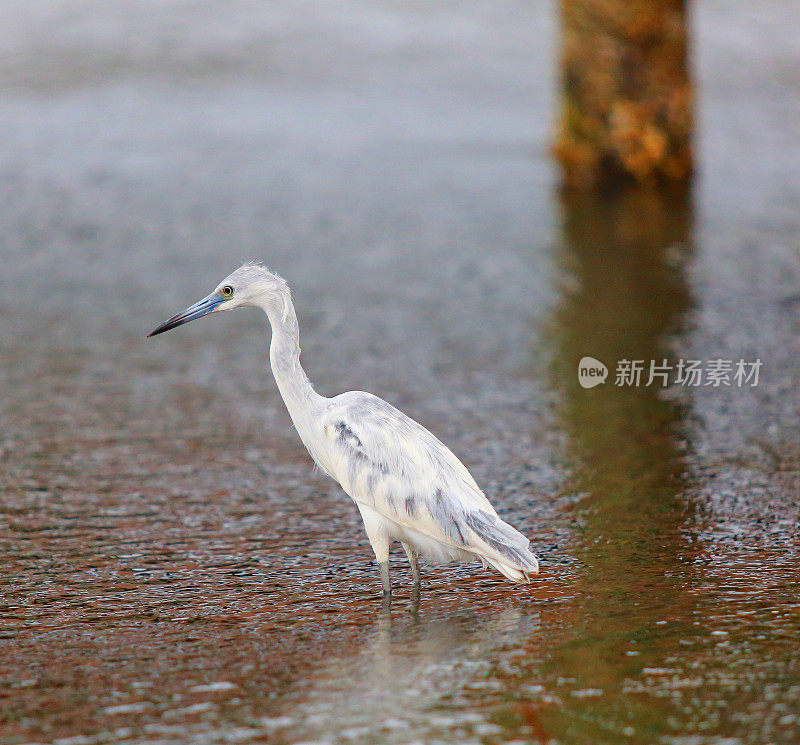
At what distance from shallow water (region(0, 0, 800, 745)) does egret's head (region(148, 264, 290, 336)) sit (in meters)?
1.18

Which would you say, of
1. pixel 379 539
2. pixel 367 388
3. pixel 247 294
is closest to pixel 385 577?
pixel 379 539

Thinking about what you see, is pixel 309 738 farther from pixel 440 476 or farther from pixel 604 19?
pixel 604 19

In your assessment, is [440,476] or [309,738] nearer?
[309,738]

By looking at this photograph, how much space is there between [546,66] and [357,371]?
1223 centimetres

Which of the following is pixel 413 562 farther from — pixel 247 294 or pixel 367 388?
pixel 367 388

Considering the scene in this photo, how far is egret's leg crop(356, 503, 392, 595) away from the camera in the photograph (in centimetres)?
490

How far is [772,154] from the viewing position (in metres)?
16.6

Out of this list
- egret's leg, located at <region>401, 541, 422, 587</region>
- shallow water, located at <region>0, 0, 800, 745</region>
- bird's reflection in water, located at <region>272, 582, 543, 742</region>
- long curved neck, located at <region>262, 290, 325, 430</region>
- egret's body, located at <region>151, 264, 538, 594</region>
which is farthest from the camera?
long curved neck, located at <region>262, 290, 325, 430</region>

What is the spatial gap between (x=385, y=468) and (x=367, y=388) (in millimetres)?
3533

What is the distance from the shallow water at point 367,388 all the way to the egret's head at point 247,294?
1.18 meters

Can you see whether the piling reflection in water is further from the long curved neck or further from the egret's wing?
the long curved neck

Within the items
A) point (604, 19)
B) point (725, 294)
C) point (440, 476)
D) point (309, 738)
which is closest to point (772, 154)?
point (604, 19)

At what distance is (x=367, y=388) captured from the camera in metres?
8.51

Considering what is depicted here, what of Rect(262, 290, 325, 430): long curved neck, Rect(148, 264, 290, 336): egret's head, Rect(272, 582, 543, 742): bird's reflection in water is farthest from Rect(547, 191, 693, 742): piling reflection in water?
Rect(148, 264, 290, 336): egret's head
